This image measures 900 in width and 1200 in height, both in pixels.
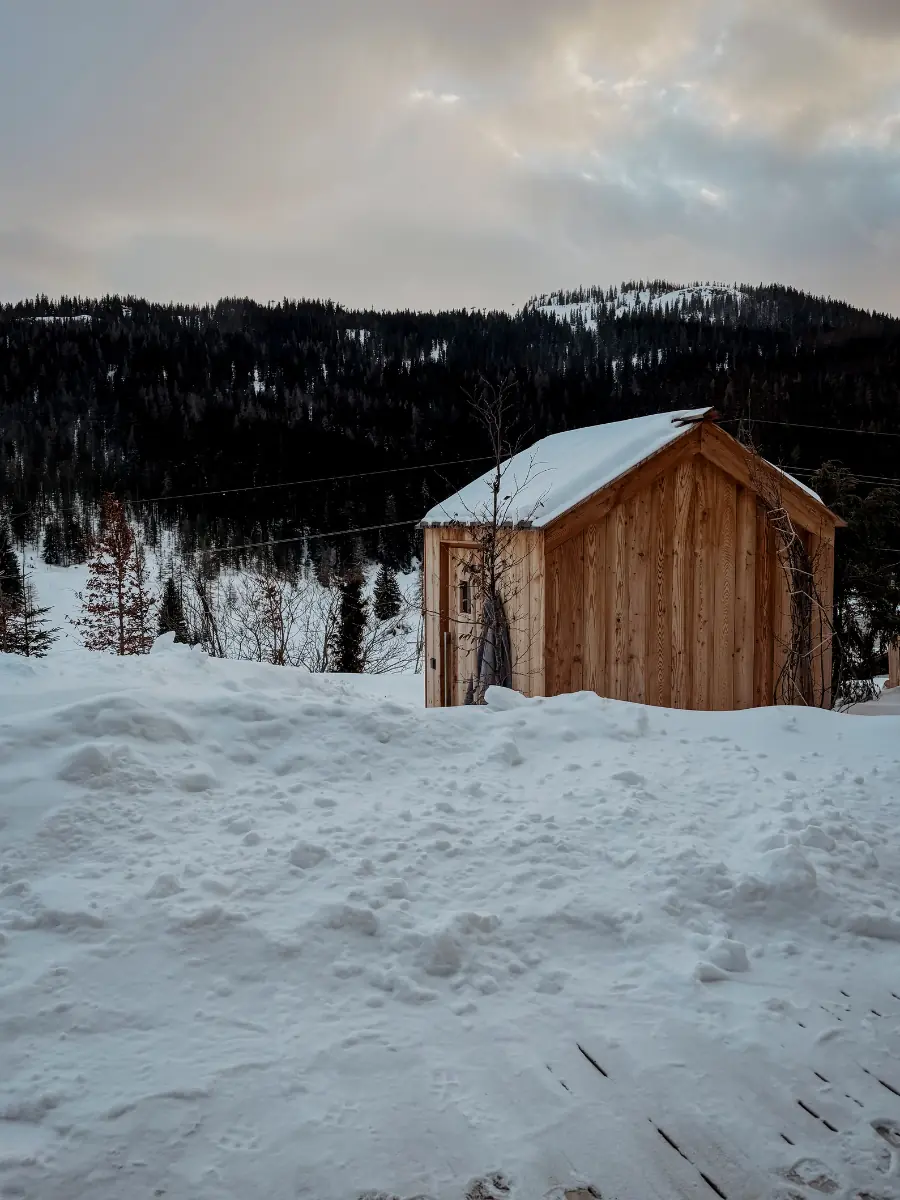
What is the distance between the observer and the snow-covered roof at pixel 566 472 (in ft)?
25.7

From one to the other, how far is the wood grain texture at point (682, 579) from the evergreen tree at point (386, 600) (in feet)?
107

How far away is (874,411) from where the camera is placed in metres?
42.7

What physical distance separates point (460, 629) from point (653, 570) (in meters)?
2.26

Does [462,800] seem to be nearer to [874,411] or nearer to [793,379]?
[874,411]

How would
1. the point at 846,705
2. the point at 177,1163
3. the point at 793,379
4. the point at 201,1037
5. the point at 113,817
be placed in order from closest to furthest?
1. the point at 177,1163
2. the point at 201,1037
3. the point at 113,817
4. the point at 846,705
5. the point at 793,379

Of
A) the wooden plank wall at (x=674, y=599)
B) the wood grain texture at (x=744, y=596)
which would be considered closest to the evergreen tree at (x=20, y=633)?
the wooden plank wall at (x=674, y=599)

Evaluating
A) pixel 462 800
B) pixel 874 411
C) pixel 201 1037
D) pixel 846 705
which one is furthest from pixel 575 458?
pixel 874 411

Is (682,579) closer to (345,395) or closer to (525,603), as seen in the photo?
(525,603)

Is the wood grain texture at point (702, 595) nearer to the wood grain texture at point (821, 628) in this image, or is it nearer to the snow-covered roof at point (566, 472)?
the snow-covered roof at point (566, 472)

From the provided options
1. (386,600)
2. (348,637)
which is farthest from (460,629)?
(386,600)

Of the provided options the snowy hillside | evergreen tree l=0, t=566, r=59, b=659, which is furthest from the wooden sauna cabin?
the snowy hillside

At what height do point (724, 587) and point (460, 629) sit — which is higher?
point (724, 587)

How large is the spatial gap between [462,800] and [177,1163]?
2.19m

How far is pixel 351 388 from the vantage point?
6644 centimetres
